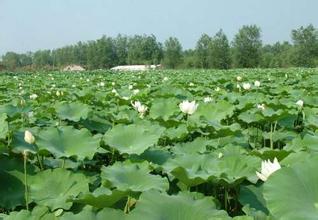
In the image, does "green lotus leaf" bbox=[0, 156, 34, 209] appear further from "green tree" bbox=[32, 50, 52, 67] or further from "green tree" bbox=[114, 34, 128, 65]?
"green tree" bbox=[32, 50, 52, 67]

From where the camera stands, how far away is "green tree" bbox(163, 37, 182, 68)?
5666cm

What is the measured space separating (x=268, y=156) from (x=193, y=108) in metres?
0.78

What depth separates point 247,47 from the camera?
5244 centimetres

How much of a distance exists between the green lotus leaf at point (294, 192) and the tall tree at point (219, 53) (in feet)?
169

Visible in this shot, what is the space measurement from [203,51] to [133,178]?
54241 millimetres

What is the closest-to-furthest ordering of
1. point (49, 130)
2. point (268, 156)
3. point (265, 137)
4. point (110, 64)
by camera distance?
point (268, 156)
point (49, 130)
point (265, 137)
point (110, 64)

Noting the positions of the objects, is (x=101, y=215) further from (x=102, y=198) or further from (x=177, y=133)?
(x=177, y=133)

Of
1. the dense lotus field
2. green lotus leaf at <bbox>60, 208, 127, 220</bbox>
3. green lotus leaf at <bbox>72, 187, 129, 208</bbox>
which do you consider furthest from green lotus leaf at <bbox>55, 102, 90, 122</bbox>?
green lotus leaf at <bbox>60, 208, 127, 220</bbox>

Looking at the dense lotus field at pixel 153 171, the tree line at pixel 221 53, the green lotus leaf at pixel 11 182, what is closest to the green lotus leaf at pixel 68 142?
the dense lotus field at pixel 153 171

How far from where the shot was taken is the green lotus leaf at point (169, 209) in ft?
3.42

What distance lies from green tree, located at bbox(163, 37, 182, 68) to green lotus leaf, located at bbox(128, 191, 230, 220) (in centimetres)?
5491

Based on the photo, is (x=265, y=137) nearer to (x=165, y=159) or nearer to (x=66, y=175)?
(x=165, y=159)

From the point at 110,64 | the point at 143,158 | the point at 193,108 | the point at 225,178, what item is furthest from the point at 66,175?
the point at 110,64

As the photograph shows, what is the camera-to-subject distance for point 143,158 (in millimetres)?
1775
